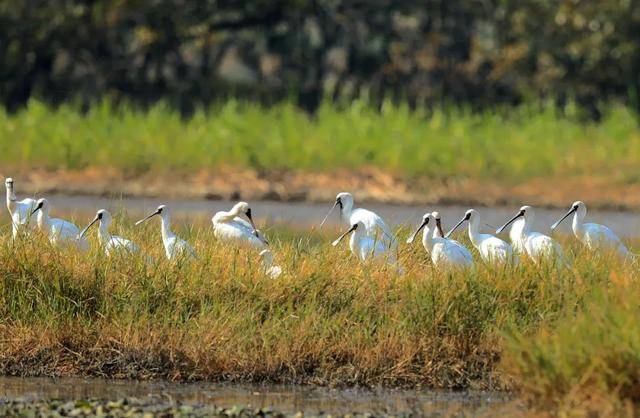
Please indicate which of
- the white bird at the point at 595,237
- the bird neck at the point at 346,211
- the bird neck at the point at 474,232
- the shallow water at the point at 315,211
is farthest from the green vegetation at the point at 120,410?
the shallow water at the point at 315,211

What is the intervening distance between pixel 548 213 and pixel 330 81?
9.22m

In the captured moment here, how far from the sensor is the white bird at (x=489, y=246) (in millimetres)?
9892

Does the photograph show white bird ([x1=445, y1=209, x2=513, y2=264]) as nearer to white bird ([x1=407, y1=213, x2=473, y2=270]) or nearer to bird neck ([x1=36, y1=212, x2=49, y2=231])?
white bird ([x1=407, y1=213, x2=473, y2=270])

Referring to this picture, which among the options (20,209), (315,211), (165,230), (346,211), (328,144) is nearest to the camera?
(165,230)

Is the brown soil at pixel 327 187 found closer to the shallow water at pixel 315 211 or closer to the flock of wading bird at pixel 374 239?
the shallow water at pixel 315 211

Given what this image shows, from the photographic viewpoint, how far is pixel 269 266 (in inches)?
391

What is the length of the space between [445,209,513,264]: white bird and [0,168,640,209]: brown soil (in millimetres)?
8450

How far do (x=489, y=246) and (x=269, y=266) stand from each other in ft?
5.08

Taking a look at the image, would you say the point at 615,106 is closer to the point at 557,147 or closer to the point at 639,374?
the point at 557,147

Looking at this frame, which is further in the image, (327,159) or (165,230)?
(327,159)

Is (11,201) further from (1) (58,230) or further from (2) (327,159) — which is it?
(2) (327,159)

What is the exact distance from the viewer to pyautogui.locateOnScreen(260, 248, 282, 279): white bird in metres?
9.68

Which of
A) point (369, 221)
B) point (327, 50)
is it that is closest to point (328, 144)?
point (327, 50)

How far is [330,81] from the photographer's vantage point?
27766 mm
